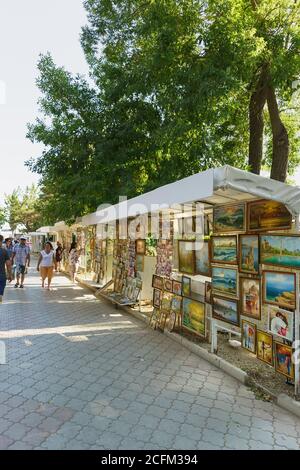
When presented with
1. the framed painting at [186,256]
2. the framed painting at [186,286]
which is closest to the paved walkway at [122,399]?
the framed painting at [186,286]

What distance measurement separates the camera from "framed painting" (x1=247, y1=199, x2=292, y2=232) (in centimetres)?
502

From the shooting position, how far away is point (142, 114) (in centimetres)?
1329

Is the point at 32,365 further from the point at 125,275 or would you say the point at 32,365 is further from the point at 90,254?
the point at 90,254

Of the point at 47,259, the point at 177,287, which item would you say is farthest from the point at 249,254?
the point at 47,259

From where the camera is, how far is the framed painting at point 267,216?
502 cm

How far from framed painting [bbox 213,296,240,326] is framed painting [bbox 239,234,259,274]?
56 centimetres

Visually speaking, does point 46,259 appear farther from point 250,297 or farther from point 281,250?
point 281,250

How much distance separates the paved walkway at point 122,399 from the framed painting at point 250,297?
0.95 metres

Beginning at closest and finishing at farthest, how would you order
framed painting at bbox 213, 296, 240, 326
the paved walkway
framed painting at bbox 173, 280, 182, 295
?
the paved walkway < framed painting at bbox 213, 296, 240, 326 < framed painting at bbox 173, 280, 182, 295

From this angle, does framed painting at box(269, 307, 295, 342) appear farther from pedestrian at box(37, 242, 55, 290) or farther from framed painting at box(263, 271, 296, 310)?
pedestrian at box(37, 242, 55, 290)

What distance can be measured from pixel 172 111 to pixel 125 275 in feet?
15.4

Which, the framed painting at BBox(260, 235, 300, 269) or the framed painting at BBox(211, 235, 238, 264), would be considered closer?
the framed painting at BBox(260, 235, 300, 269)

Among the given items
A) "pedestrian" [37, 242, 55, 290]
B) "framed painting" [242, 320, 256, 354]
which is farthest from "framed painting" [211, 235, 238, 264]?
"pedestrian" [37, 242, 55, 290]
